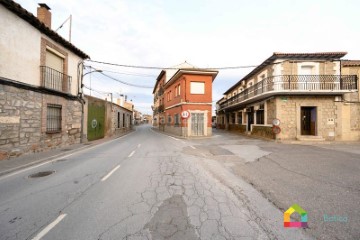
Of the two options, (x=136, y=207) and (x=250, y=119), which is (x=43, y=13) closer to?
(x=136, y=207)

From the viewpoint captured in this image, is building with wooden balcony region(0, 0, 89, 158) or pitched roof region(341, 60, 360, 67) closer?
building with wooden balcony region(0, 0, 89, 158)

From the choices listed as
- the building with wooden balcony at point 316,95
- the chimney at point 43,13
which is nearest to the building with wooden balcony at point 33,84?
the chimney at point 43,13

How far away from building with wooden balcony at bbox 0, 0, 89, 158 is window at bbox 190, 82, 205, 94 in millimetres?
11227

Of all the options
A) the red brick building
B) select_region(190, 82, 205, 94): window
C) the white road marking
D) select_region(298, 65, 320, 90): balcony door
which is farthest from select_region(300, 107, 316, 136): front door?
the white road marking

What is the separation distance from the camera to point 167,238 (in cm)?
231

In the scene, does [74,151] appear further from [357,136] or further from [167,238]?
[357,136]

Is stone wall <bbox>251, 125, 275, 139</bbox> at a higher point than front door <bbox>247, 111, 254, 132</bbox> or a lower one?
lower

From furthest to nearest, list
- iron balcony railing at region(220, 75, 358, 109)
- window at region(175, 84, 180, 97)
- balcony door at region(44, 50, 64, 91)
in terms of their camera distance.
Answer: window at region(175, 84, 180, 97) < iron balcony railing at region(220, 75, 358, 109) < balcony door at region(44, 50, 64, 91)

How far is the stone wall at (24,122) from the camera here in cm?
682

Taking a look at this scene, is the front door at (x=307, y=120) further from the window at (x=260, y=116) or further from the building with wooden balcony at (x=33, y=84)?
the building with wooden balcony at (x=33, y=84)

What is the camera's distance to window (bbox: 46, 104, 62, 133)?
30.7 feet

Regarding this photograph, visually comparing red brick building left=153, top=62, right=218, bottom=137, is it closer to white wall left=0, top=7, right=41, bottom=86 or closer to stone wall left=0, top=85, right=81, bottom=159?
stone wall left=0, top=85, right=81, bottom=159

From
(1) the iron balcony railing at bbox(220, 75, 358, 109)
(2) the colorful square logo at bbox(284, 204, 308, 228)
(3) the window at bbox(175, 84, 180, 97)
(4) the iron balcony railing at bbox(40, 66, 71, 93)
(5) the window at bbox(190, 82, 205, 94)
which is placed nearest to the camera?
(2) the colorful square logo at bbox(284, 204, 308, 228)

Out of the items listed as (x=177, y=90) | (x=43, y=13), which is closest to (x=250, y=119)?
(x=177, y=90)
